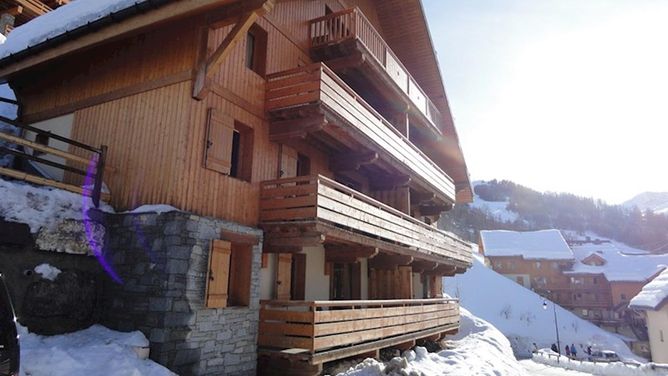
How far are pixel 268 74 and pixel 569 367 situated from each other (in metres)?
29.6

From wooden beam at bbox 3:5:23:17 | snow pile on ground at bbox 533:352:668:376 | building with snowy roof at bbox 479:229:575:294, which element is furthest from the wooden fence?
building with snowy roof at bbox 479:229:575:294

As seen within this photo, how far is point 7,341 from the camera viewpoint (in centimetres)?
470

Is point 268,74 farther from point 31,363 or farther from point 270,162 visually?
point 31,363

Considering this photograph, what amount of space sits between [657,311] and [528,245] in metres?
38.1

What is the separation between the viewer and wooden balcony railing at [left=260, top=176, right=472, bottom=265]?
10.6 meters

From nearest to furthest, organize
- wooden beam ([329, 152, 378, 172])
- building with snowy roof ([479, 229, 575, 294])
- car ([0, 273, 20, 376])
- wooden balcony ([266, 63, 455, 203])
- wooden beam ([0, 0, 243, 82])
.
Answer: car ([0, 273, 20, 376]) < wooden beam ([0, 0, 243, 82]) < wooden balcony ([266, 63, 455, 203]) < wooden beam ([329, 152, 378, 172]) < building with snowy roof ([479, 229, 575, 294])

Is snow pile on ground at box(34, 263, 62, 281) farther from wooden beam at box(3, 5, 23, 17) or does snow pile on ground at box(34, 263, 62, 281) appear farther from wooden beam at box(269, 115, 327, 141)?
wooden beam at box(3, 5, 23, 17)

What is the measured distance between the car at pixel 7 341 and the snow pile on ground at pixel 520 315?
47628mm

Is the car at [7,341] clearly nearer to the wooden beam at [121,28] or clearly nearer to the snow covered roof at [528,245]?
the wooden beam at [121,28]

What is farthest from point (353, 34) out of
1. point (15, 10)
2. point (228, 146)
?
point (15, 10)

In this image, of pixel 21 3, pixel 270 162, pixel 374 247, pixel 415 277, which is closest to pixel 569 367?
pixel 415 277

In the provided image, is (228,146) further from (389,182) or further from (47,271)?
(389,182)

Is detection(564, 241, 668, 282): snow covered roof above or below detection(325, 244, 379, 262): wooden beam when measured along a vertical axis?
above

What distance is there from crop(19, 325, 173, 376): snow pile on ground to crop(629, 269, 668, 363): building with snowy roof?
32696 mm
